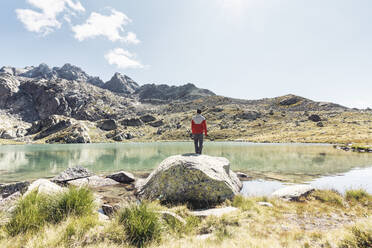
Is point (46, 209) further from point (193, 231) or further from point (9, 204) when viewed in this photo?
point (193, 231)

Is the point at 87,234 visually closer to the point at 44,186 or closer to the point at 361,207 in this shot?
the point at 44,186

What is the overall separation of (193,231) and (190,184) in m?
4.18

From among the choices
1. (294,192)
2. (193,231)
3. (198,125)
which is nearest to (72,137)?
(198,125)

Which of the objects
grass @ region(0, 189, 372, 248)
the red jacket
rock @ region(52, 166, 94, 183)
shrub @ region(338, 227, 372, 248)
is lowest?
rock @ region(52, 166, 94, 183)

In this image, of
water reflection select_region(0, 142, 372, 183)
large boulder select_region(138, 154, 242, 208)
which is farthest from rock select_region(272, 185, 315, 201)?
water reflection select_region(0, 142, 372, 183)

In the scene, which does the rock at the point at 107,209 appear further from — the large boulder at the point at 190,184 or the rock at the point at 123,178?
the rock at the point at 123,178

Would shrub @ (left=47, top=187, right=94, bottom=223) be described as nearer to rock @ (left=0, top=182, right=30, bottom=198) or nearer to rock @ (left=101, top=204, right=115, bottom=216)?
rock @ (left=101, top=204, right=115, bottom=216)

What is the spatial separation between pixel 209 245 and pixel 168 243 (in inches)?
46.9

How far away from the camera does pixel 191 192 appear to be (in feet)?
35.8

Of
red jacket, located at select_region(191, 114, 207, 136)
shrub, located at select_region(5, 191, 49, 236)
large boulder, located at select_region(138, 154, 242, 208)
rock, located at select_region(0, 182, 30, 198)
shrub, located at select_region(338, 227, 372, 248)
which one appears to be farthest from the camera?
red jacket, located at select_region(191, 114, 207, 136)

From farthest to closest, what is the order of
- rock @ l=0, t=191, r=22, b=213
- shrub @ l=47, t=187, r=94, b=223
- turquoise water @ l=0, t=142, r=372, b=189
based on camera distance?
turquoise water @ l=0, t=142, r=372, b=189, rock @ l=0, t=191, r=22, b=213, shrub @ l=47, t=187, r=94, b=223

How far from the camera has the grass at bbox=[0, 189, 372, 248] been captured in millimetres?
5398

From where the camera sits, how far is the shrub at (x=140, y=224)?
585 cm

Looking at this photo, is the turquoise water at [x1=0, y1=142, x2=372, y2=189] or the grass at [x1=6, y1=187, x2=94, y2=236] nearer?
the grass at [x1=6, y1=187, x2=94, y2=236]
